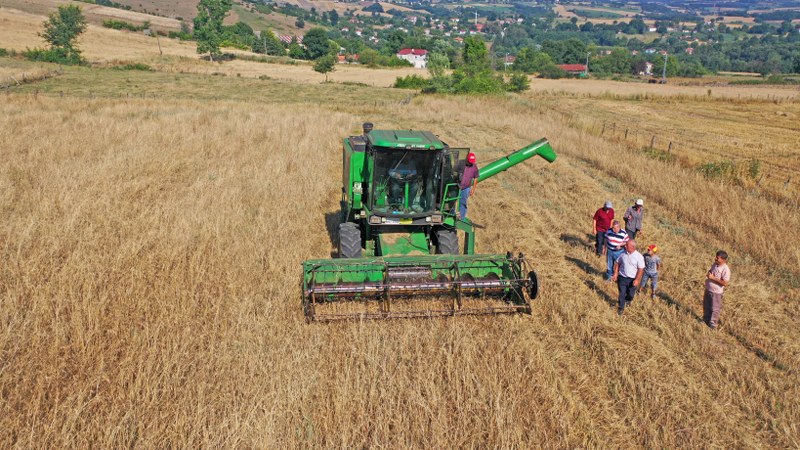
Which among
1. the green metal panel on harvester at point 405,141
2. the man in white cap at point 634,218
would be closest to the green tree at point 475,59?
the man in white cap at point 634,218

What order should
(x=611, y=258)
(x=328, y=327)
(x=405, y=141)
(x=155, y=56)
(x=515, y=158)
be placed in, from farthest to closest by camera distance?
(x=155, y=56) < (x=515, y=158) < (x=611, y=258) < (x=405, y=141) < (x=328, y=327)

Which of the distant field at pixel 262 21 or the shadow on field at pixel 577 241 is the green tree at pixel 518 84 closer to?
the shadow on field at pixel 577 241

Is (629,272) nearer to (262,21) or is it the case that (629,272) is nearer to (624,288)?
(624,288)

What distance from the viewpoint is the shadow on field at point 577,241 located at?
11.5m

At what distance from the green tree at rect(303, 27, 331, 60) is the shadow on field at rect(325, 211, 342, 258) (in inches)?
3126

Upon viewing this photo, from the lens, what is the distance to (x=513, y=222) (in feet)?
42.4

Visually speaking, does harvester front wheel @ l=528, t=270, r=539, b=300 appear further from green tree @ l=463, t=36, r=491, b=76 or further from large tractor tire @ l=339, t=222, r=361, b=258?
green tree @ l=463, t=36, r=491, b=76

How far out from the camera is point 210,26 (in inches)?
2896

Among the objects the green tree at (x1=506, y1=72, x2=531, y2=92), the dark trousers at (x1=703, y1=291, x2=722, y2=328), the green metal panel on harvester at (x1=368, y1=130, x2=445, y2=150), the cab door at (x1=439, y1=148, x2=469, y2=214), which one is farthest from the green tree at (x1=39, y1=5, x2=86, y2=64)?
the dark trousers at (x1=703, y1=291, x2=722, y2=328)

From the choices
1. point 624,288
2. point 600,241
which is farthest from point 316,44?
point 624,288

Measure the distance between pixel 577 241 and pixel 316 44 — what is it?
3291 inches

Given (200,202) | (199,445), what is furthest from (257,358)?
(200,202)

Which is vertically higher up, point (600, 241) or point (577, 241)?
point (600, 241)

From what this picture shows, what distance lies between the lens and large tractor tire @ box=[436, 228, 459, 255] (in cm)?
892
